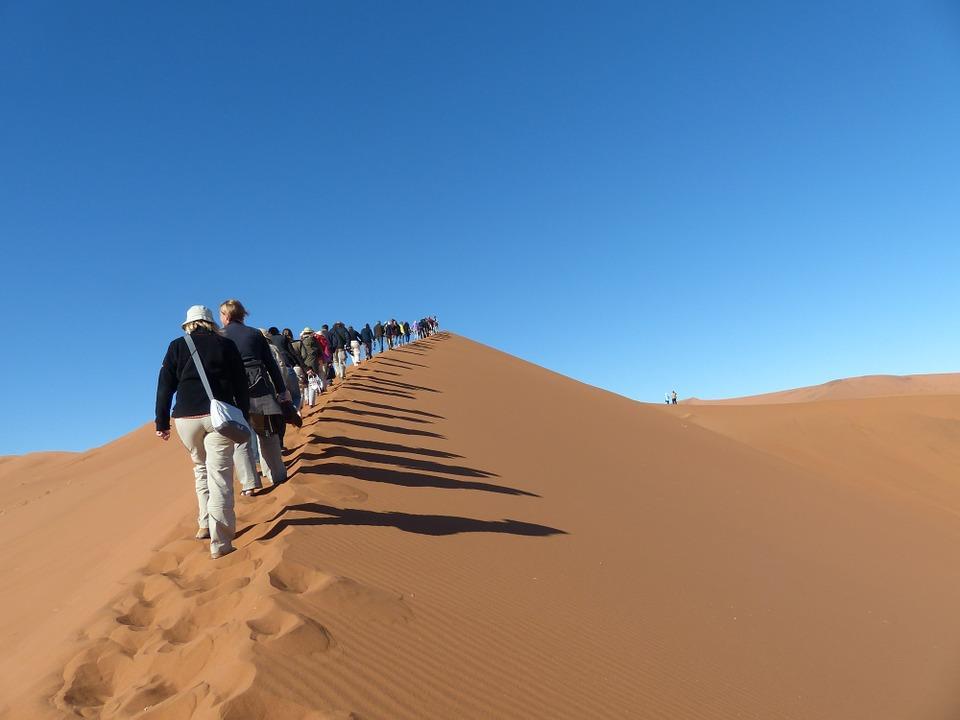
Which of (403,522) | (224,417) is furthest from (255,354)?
(403,522)

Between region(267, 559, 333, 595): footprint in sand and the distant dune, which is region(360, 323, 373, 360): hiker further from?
the distant dune

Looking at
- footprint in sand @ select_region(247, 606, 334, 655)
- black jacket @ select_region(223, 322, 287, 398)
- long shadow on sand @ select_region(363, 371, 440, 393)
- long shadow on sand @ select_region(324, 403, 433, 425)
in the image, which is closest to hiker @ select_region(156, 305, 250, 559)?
black jacket @ select_region(223, 322, 287, 398)

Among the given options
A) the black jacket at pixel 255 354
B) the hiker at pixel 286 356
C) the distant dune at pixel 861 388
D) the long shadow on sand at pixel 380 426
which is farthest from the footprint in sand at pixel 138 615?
the distant dune at pixel 861 388

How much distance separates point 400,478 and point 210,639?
3958 mm

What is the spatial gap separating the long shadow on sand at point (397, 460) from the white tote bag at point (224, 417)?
2.84 meters

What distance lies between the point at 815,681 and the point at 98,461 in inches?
953

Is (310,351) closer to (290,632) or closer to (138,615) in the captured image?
(138,615)

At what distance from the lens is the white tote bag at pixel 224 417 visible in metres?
4.70

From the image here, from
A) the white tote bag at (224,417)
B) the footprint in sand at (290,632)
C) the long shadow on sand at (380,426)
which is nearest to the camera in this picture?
the footprint in sand at (290,632)

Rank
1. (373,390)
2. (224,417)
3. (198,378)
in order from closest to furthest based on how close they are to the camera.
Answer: (224,417) → (198,378) → (373,390)

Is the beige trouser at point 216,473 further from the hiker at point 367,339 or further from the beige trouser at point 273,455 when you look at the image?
the hiker at point 367,339

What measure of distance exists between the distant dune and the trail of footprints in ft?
328

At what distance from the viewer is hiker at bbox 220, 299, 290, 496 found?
6398mm

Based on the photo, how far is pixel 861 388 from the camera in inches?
4198
